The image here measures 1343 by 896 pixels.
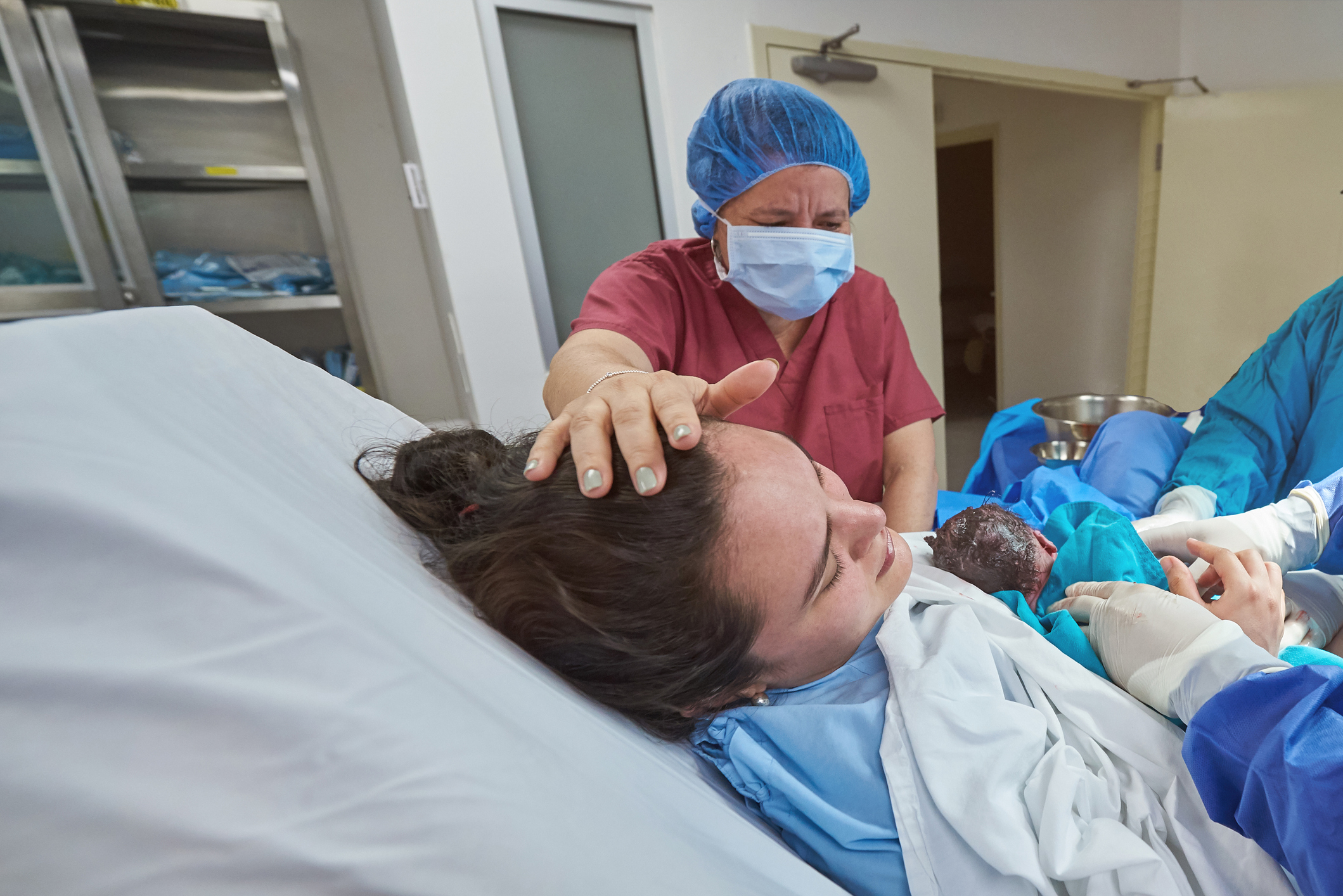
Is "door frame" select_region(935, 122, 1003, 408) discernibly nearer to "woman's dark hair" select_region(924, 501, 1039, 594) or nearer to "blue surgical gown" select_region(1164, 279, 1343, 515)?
"blue surgical gown" select_region(1164, 279, 1343, 515)

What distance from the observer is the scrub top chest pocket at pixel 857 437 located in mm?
1341

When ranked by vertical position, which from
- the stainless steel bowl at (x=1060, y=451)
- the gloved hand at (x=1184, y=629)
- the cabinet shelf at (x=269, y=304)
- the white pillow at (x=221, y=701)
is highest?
the cabinet shelf at (x=269, y=304)

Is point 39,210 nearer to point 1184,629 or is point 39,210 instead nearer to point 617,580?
point 617,580

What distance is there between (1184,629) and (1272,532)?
2.01 feet

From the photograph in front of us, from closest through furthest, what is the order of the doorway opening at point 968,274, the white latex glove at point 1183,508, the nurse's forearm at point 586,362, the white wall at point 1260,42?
the nurse's forearm at point 586,362, the white latex glove at point 1183,508, the white wall at point 1260,42, the doorway opening at point 968,274

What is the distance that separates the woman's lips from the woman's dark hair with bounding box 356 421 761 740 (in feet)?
0.77

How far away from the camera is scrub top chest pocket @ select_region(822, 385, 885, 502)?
1341 mm

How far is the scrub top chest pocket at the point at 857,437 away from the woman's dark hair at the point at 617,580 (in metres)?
0.81

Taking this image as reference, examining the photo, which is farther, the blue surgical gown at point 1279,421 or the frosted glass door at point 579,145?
the frosted glass door at point 579,145

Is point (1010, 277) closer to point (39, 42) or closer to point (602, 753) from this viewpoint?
point (602, 753)

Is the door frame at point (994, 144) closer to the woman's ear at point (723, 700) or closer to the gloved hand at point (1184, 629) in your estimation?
the gloved hand at point (1184, 629)

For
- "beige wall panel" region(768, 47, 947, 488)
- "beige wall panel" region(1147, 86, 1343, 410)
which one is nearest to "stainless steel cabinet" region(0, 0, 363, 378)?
"beige wall panel" region(768, 47, 947, 488)

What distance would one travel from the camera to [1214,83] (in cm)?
310

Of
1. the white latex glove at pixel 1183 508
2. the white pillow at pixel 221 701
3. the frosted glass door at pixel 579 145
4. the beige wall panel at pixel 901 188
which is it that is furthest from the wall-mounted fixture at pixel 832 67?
the white pillow at pixel 221 701
